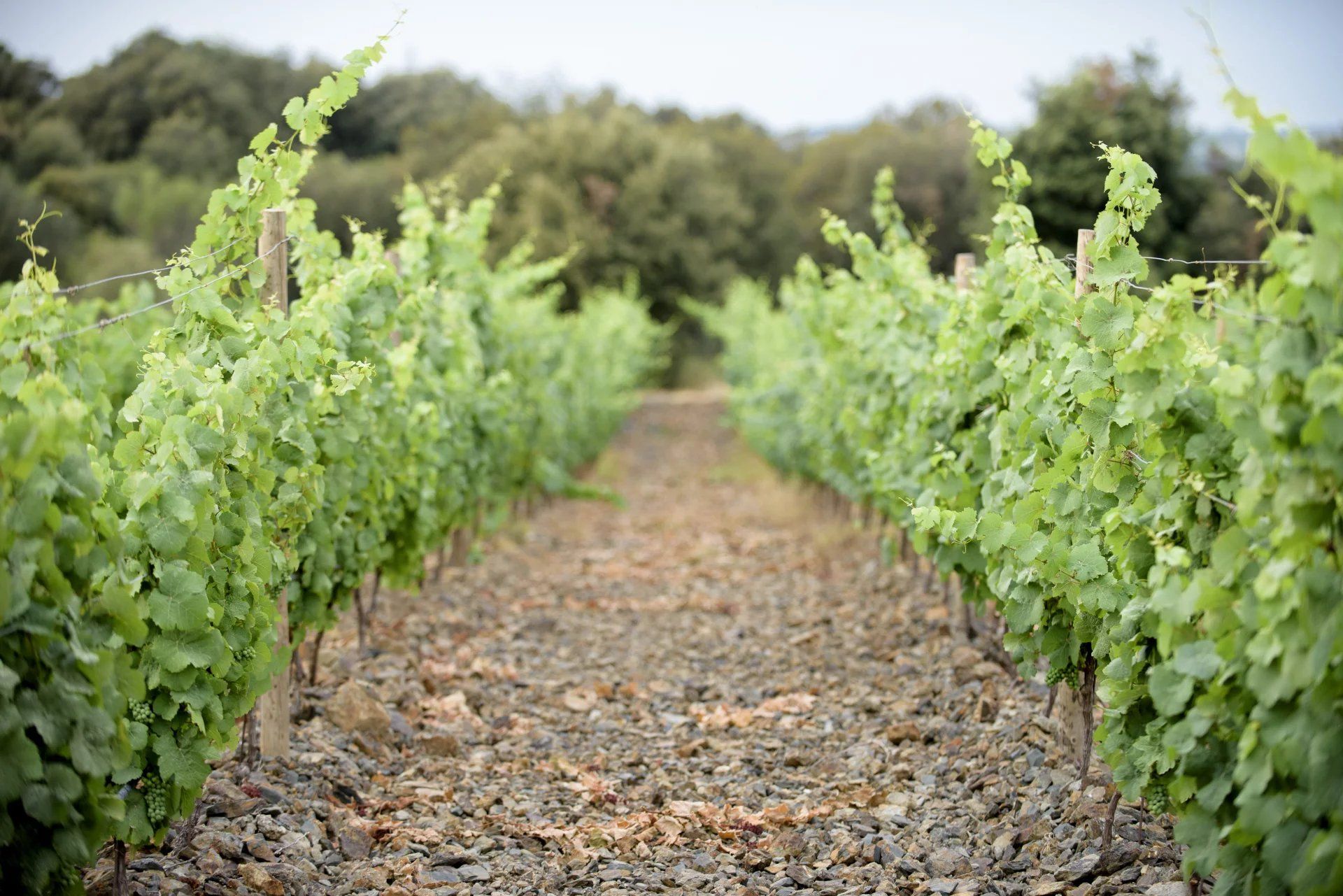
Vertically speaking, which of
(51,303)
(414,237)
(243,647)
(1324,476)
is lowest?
(243,647)

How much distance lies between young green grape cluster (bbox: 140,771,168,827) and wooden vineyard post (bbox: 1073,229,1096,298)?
10.8 feet

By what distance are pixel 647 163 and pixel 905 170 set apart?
1136 centimetres

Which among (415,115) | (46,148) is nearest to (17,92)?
(46,148)

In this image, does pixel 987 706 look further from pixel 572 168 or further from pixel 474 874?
pixel 572 168

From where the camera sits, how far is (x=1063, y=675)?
403cm

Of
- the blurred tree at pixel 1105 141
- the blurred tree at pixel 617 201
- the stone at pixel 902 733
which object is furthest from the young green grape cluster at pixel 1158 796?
the blurred tree at pixel 617 201

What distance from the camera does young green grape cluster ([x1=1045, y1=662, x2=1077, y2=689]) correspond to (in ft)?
13.2

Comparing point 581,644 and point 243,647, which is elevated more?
point 243,647

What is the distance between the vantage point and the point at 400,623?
6906mm

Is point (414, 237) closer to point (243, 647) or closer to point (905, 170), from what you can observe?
point (243, 647)

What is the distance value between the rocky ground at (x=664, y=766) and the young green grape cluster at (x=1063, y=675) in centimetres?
36

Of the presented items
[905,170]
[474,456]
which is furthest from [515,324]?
[905,170]

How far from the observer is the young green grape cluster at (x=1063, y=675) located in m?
4.02

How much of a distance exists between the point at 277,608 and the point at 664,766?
178 cm
